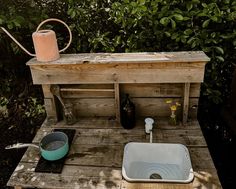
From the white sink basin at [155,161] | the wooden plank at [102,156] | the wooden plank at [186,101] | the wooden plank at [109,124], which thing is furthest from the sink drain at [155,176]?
the wooden plank at [186,101]

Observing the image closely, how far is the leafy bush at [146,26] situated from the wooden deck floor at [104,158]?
2.01 feet

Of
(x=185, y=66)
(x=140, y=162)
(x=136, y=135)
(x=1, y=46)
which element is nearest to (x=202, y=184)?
(x=140, y=162)

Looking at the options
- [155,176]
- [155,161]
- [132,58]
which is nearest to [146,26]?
[132,58]

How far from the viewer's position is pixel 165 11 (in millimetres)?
1778

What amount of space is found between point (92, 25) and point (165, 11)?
72 centimetres

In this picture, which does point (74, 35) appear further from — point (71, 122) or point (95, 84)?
point (71, 122)

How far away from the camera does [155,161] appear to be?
60.8 inches

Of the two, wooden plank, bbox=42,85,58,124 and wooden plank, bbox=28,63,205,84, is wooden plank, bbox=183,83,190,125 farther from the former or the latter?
wooden plank, bbox=42,85,58,124

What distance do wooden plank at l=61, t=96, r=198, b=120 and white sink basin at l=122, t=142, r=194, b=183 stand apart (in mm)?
366

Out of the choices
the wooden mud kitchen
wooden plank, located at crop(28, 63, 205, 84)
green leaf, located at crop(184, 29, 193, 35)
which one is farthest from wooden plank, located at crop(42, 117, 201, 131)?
green leaf, located at crop(184, 29, 193, 35)

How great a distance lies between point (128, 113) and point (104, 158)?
365mm

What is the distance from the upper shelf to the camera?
61.6 inches

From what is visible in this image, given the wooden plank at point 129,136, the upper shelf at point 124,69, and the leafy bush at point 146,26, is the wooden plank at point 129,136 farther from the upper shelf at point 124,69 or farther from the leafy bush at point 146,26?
the leafy bush at point 146,26

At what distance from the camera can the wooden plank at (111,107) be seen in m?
1.79
